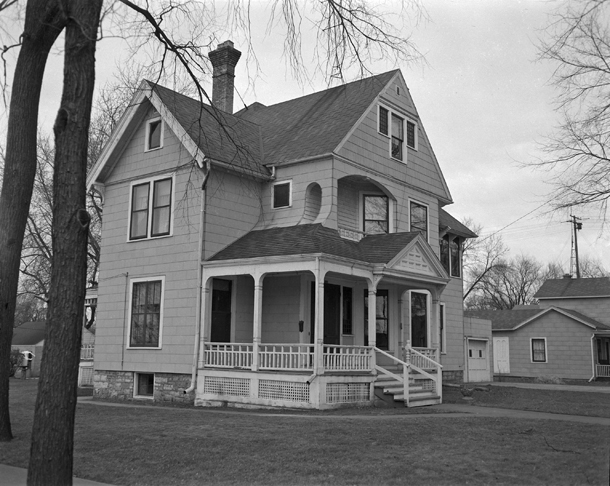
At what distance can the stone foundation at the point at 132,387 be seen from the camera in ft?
58.5

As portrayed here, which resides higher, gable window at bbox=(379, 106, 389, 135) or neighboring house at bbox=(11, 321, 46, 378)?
gable window at bbox=(379, 106, 389, 135)

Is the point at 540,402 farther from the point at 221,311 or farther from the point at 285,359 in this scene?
the point at 221,311

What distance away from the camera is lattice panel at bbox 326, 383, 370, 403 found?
15398mm

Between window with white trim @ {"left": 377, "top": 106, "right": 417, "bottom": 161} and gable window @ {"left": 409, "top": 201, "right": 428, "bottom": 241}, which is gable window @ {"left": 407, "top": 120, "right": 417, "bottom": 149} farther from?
gable window @ {"left": 409, "top": 201, "right": 428, "bottom": 241}

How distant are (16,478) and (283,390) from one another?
25.3 ft

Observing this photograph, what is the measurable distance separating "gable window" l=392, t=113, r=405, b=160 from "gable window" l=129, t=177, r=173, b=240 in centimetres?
713

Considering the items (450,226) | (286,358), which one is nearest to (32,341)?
(450,226)

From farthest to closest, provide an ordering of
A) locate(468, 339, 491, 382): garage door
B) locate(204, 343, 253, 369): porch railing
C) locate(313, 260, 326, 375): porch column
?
locate(468, 339, 491, 382): garage door < locate(204, 343, 253, 369): porch railing < locate(313, 260, 326, 375): porch column

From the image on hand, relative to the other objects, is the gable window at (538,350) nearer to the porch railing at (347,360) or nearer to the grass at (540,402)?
the grass at (540,402)

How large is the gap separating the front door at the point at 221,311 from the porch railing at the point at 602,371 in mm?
26070

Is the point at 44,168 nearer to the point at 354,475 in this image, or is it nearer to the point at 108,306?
the point at 108,306

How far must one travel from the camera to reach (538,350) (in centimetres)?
3819

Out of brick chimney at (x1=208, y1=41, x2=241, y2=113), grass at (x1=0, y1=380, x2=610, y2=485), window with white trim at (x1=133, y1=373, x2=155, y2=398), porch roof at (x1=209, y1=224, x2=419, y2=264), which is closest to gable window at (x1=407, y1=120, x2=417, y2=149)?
porch roof at (x1=209, y1=224, x2=419, y2=264)

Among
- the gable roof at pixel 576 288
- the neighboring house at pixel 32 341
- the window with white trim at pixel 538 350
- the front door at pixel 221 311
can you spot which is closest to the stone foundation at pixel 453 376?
the front door at pixel 221 311
